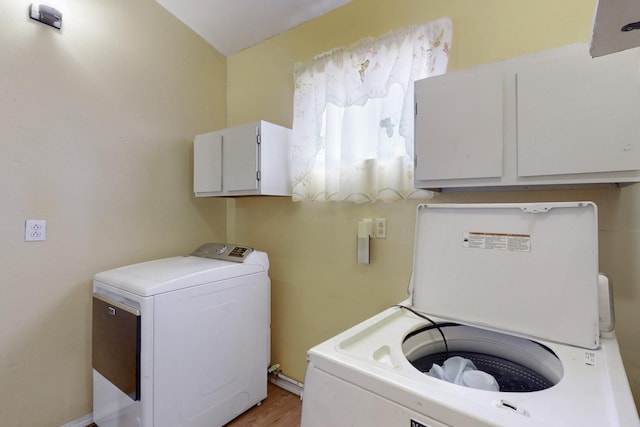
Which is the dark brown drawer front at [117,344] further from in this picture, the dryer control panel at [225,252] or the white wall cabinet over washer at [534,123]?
the white wall cabinet over washer at [534,123]

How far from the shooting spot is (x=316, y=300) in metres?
2.15

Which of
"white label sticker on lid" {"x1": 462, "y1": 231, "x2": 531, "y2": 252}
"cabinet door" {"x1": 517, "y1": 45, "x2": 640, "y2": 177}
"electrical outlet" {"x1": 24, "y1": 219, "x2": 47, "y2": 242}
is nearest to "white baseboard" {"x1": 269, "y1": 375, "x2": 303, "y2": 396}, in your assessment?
"white label sticker on lid" {"x1": 462, "y1": 231, "x2": 531, "y2": 252}

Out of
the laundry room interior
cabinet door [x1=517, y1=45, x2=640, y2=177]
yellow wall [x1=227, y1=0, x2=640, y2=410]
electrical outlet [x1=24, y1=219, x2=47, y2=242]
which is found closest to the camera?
cabinet door [x1=517, y1=45, x2=640, y2=177]

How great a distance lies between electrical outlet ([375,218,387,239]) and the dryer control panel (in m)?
0.87

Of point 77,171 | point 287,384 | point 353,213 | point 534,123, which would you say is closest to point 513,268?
point 534,123

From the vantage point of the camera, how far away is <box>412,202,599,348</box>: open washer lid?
1053 mm

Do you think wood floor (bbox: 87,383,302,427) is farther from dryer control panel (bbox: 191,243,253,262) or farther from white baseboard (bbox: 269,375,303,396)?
dryer control panel (bbox: 191,243,253,262)

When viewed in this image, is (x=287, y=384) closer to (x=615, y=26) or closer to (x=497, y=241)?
(x=497, y=241)

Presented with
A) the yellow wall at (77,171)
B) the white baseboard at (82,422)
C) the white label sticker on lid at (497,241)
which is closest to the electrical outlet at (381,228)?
the white label sticker on lid at (497,241)

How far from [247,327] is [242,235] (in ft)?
2.79

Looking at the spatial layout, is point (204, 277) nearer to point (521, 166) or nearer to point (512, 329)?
point (512, 329)

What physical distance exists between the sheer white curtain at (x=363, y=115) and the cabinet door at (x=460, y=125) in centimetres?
19

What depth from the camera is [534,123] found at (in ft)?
3.88

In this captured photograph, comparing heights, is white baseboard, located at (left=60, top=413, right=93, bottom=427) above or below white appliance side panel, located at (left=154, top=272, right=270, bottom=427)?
below
